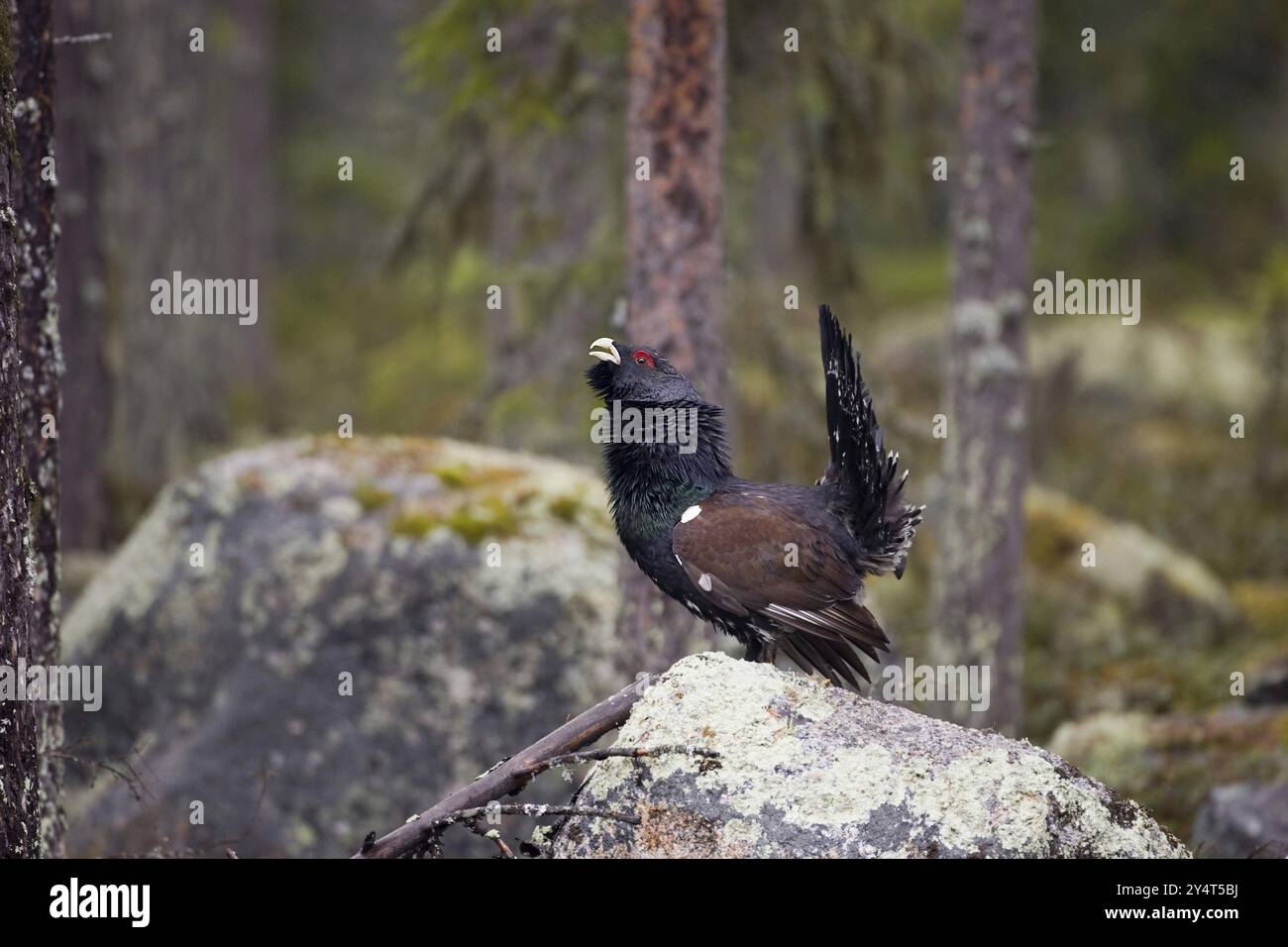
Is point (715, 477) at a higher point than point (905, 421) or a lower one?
lower

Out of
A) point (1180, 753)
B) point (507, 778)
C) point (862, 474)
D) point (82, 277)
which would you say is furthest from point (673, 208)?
point (82, 277)

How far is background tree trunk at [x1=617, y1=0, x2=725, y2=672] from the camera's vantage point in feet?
22.4

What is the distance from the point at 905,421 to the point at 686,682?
A: 5.65 meters

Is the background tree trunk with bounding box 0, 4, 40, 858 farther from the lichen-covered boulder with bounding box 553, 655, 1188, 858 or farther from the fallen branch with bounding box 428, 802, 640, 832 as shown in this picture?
the lichen-covered boulder with bounding box 553, 655, 1188, 858

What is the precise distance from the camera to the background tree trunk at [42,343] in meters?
5.45

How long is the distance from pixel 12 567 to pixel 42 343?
1.70 m

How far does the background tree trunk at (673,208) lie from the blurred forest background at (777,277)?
1.41ft

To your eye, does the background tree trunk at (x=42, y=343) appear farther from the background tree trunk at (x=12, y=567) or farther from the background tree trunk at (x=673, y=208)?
the background tree trunk at (x=673, y=208)

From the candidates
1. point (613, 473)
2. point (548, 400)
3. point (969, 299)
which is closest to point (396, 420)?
point (548, 400)

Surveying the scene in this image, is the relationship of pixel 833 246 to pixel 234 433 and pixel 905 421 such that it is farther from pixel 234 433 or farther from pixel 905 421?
pixel 234 433

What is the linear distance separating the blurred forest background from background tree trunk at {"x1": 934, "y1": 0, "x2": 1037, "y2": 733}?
647mm

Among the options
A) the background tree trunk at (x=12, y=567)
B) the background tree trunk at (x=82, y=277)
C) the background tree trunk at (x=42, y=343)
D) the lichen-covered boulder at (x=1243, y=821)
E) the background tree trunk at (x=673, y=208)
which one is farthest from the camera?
the background tree trunk at (x=82, y=277)

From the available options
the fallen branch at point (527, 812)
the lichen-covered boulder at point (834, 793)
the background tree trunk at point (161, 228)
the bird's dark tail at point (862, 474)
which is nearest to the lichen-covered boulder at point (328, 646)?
the bird's dark tail at point (862, 474)
